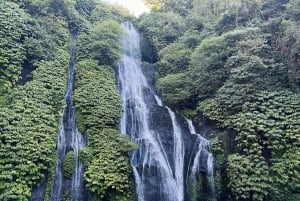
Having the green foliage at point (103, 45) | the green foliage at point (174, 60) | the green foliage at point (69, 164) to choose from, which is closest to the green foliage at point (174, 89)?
the green foliage at point (174, 60)

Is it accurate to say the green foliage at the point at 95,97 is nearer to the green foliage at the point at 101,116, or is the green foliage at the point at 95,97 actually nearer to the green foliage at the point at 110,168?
the green foliage at the point at 101,116

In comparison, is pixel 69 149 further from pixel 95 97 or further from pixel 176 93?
pixel 176 93

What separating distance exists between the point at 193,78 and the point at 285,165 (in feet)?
22.8

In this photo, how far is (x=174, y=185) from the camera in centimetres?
1174

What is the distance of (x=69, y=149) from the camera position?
12.1 meters

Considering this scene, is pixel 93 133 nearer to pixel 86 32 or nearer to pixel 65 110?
pixel 65 110

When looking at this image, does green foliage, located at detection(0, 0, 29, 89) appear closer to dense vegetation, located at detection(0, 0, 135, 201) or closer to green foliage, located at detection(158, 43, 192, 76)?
dense vegetation, located at detection(0, 0, 135, 201)

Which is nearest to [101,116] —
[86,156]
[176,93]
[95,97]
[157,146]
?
[95,97]

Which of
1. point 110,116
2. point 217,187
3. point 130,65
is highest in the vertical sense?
point 130,65

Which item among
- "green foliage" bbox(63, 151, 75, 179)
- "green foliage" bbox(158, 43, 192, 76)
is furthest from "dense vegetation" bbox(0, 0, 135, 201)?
"green foliage" bbox(158, 43, 192, 76)

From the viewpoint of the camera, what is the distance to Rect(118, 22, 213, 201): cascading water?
1151 cm

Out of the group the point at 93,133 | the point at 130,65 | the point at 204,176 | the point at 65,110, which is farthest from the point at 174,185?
the point at 130,65

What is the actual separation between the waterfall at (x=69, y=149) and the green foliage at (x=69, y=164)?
0.12 m

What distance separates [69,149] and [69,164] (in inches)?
31.3
